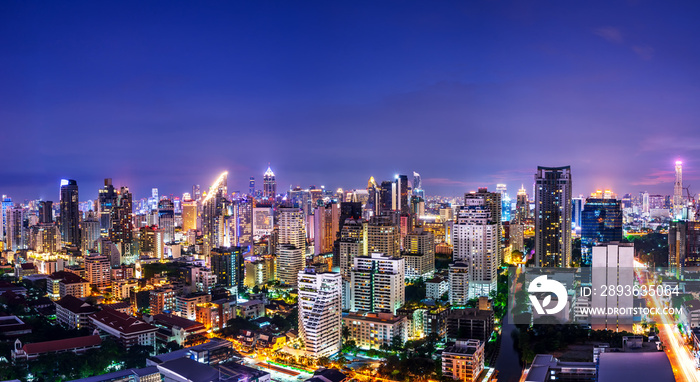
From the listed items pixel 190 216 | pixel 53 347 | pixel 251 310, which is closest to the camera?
pixel 53 347

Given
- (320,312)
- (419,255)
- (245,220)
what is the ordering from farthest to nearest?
(245,220) < (419,255) < (320,312)

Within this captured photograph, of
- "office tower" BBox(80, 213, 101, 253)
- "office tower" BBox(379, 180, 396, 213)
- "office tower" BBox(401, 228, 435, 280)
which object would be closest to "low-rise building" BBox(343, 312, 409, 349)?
"office tower" BBox(401, 228, 435, 280)

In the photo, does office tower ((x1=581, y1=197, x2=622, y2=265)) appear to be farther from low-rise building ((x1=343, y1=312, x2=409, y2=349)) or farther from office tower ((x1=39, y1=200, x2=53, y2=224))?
office tower ((x1=39, y1=200, x2=53, y2=224))

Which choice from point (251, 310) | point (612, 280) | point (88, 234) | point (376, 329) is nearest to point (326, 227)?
point (251, 310)

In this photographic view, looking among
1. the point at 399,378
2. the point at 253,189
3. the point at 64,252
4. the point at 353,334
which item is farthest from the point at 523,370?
the point at 253,189

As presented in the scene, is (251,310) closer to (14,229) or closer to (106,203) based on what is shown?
(106,203)

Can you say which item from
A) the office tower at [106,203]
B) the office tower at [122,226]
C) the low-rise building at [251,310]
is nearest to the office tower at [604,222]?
the low-rise building at [251,310]

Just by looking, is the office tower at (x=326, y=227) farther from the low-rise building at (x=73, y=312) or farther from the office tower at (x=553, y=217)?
the low-rise building at (x=73, y=312)
